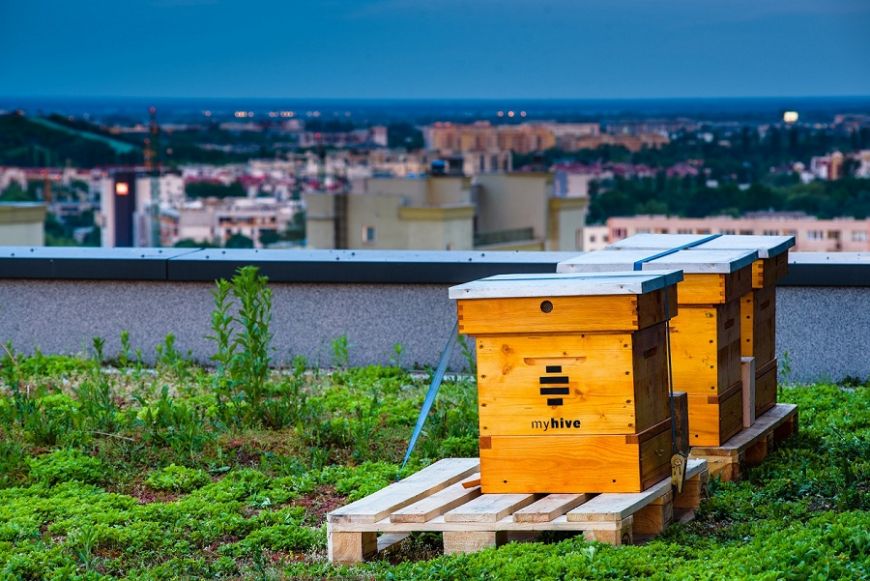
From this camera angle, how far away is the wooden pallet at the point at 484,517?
17.3 ft

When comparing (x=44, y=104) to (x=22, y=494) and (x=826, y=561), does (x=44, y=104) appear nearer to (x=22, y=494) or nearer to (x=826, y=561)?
(x=22, y=494)

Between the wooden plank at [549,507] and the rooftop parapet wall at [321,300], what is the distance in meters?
4.70

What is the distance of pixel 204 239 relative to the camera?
2722 cm

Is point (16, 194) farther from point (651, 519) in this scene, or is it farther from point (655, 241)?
point (651, 519)

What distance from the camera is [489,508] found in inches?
214

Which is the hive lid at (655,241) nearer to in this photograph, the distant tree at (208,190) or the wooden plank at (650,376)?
the wooden plank at (650,376)

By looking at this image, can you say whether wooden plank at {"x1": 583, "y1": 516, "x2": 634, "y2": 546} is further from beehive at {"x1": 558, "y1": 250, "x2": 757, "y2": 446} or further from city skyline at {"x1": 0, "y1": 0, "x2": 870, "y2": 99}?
city skyline at {"x1": 0, "y1": 0, "x2": 870, "y2": 99}

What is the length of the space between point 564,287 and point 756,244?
7.22ft

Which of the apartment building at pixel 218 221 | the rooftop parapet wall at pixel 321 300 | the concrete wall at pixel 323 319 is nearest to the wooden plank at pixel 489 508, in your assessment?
the rooftop parapet wall at pixel 321 300

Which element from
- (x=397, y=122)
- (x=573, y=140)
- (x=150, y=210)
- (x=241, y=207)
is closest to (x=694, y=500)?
(x=150, y=210)

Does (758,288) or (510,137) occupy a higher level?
(510,137)

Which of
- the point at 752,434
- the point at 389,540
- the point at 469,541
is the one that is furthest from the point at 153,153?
the point at 469,541

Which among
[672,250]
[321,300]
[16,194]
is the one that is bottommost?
[321,300]

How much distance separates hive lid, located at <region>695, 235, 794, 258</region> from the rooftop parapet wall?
2279 millimetres
